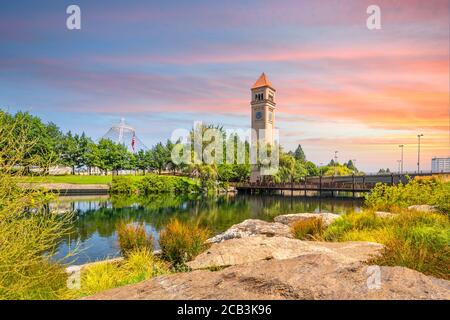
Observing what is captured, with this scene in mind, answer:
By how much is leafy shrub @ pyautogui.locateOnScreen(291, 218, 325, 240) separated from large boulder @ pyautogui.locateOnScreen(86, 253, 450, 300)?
6.63 metres

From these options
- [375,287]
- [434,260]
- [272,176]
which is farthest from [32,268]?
[272,176]

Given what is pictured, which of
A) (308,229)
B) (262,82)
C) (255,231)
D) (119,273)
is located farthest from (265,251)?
(262,82)

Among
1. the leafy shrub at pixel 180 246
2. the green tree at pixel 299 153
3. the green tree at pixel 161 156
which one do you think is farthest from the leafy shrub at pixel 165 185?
the green tree at pixel 299 153

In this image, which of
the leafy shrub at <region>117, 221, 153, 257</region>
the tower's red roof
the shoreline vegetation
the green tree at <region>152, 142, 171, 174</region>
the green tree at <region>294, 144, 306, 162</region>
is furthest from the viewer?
the green tree at <region>294, 144, 306, 162</region>

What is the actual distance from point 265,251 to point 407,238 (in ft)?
10.4

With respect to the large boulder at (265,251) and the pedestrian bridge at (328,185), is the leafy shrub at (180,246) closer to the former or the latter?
the large boulder at (265,251)

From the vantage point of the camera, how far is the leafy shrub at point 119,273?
534cm

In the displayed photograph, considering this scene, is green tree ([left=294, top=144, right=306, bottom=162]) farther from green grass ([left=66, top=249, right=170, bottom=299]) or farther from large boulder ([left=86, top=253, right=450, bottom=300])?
large boulder ([left=86, top=253, right=450, bottom=300])

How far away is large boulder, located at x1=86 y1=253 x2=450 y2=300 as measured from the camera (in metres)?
3.22

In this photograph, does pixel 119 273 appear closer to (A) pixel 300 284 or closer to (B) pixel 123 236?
(B) pixel 123 236

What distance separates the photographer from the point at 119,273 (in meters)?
6.48

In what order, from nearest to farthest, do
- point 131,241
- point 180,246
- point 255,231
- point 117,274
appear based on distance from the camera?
point 117,274, point 180,246, point 131,241, point 255,231

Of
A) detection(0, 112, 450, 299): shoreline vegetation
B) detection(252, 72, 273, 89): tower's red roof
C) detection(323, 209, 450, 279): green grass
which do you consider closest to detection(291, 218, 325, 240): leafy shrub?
detection(0, 112, 450, 299): shoreline vegetation
